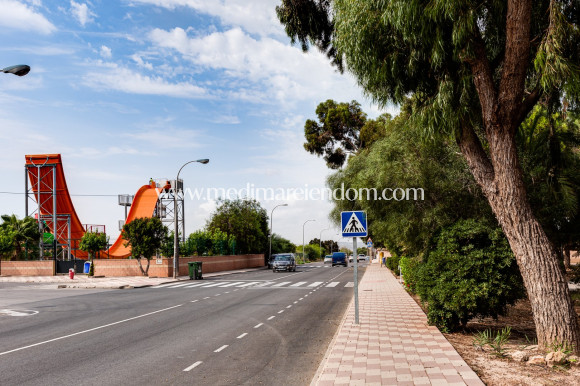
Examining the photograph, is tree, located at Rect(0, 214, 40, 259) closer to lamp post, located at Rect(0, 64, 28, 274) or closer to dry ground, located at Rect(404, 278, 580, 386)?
lamp post, located at Rect(0, 64, 28, 274)

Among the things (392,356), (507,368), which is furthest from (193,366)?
(507,368)

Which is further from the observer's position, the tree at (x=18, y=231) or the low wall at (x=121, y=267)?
the tree at (x=18, y=231)

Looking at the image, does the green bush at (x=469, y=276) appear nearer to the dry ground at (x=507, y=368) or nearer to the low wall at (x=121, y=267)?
the dry ground at (x=507, y=368)

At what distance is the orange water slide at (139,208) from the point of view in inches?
1800

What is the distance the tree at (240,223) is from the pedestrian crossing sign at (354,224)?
43.3 m

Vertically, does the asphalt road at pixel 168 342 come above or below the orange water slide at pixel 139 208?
below

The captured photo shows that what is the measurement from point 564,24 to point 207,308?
12.6m

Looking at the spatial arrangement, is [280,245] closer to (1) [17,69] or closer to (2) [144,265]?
(2) [144,265]

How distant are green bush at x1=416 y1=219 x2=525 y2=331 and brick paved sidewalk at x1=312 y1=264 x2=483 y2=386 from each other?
643 millimetres

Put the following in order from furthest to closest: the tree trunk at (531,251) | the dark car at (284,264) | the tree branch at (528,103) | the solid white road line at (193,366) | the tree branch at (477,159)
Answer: the dark car at (284,264) → the tree branch at (477,159) → the tree branch at (528,103) → the tree trunk at (531,251) → the solid white road line at (193,366)

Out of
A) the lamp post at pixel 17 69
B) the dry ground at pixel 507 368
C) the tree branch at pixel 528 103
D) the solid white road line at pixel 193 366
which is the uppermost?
the lamp post at pixel 17 69

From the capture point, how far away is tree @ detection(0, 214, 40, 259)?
41.4 m

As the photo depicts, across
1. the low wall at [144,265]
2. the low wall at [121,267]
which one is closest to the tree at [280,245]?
the low wall at [121,267]

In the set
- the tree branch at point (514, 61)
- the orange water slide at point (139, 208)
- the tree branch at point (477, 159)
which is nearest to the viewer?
the tree branch at point (514, 61)
